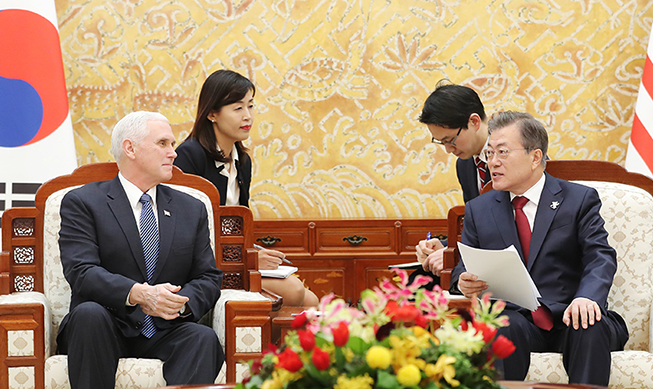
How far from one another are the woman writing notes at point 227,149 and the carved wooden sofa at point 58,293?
274mm

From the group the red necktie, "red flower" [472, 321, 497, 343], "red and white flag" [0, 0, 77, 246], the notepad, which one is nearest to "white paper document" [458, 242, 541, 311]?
the red necktie

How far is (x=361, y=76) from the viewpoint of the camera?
494 cm

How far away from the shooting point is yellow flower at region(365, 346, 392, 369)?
4.15 feet

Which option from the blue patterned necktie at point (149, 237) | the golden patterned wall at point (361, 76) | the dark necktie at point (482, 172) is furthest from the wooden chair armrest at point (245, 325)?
the golden patterned wall at point (361, 76)

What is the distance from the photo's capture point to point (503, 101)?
498 centimetres

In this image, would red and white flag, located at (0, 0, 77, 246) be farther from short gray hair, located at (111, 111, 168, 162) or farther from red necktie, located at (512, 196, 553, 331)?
red necktie, located at (512, 196, 553, 331)

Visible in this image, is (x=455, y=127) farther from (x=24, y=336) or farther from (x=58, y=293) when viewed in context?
(x=24, y=336)

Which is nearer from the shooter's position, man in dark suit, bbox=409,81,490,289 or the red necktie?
the red necktie

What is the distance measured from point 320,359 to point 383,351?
4.6 inches

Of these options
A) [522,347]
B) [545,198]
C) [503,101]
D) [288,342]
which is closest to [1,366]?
[288,342]

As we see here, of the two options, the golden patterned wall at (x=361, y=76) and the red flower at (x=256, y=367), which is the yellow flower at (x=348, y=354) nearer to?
the red flower at (x=256, y=367)

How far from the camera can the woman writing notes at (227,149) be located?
341 centimetres

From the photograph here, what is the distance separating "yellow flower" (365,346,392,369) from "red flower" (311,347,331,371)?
0.25ft

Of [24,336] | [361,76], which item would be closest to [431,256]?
[24,336]
